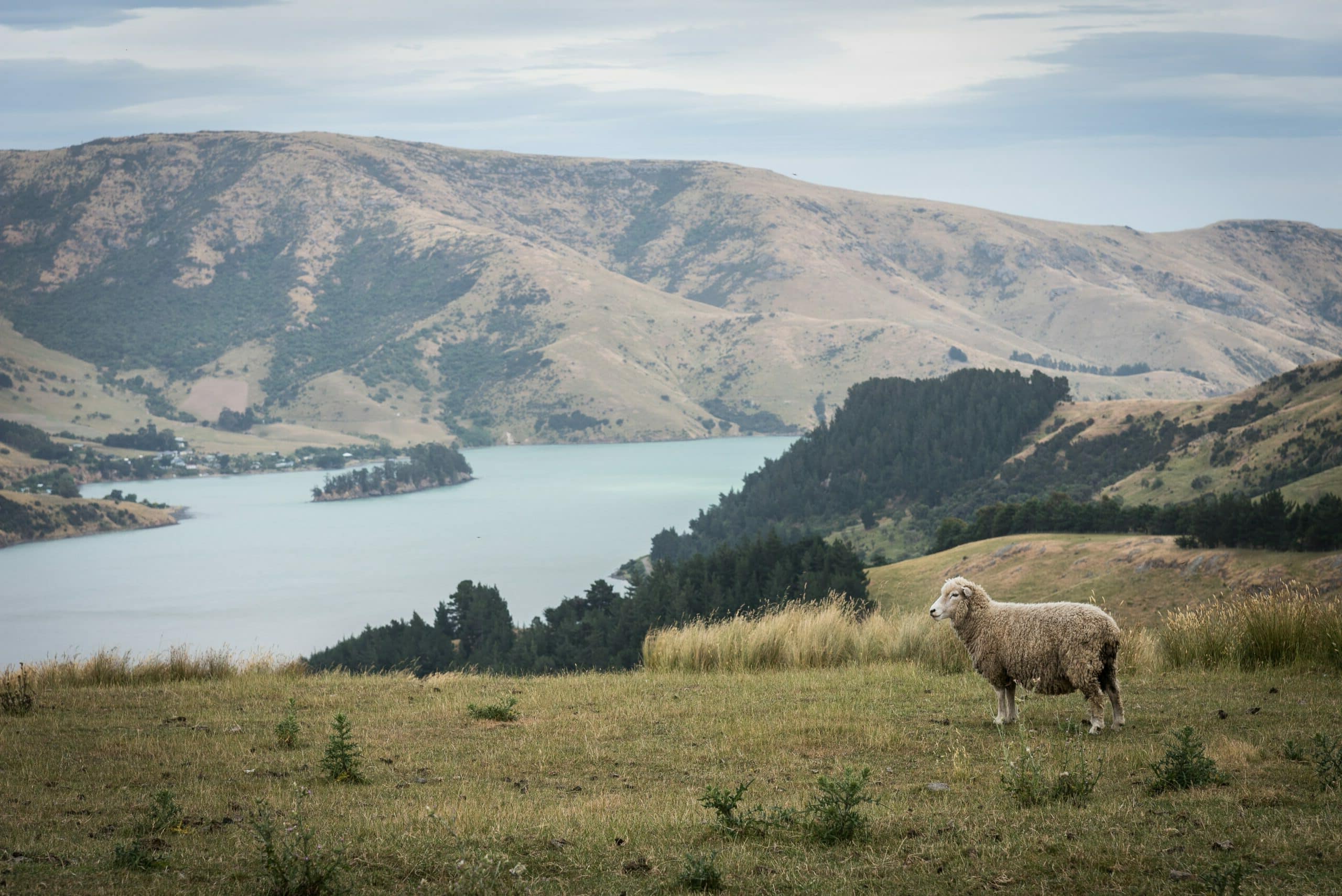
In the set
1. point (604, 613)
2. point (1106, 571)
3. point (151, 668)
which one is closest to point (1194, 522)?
point (1106, 571)

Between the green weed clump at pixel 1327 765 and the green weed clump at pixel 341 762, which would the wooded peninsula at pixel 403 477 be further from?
the green weed clump at pixel 1327 765

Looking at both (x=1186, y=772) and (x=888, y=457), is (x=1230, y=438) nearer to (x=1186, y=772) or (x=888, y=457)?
(x=888, y=457)

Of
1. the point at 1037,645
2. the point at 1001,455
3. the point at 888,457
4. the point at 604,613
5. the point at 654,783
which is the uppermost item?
the point at 1037,645

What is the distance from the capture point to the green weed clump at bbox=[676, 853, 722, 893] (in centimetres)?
481

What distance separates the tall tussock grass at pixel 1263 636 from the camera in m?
10.4

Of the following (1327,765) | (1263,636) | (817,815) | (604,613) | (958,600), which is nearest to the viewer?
(817,815)

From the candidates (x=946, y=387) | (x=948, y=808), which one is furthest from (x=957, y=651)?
(x=946, y=387)

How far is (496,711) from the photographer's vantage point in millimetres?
9102

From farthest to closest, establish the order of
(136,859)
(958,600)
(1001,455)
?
(1001,455), (958,600), (136,859)

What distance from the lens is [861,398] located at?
429 feet

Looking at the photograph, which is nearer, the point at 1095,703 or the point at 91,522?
the point at 1095,703

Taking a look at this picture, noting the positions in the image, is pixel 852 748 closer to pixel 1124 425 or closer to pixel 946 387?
pixel 1124 425

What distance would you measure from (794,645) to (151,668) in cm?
699

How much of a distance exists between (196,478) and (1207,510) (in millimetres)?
176570
